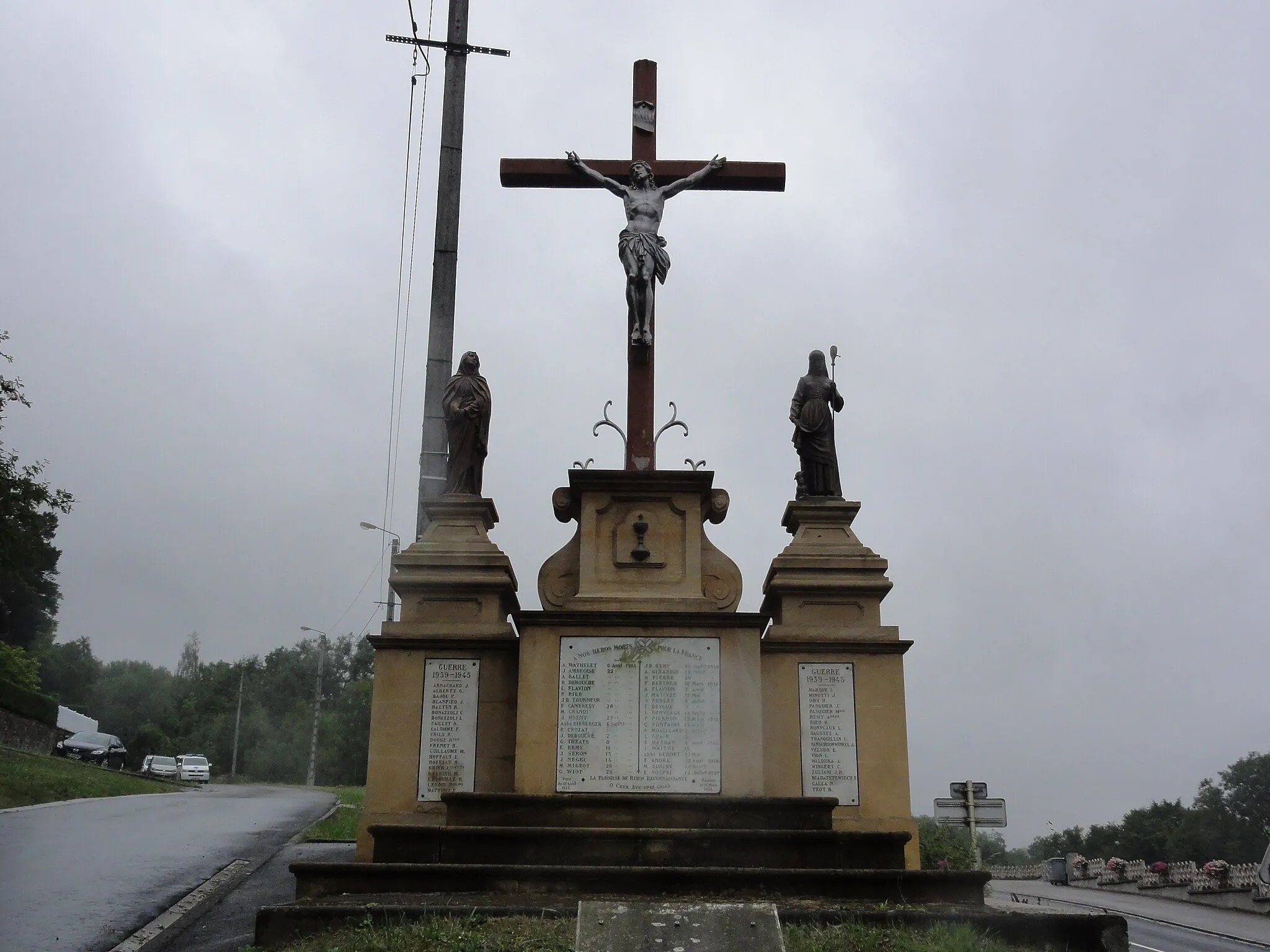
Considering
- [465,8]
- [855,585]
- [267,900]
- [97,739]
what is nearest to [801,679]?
[855,585]

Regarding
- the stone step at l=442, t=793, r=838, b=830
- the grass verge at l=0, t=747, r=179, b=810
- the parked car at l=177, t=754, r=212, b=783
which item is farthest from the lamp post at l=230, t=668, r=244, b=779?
the stone step at l=442, t=793, r=838, b=830

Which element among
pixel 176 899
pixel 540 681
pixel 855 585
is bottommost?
pixel 176 899

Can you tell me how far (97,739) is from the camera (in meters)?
42.6

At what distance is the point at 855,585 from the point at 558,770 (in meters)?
3.41

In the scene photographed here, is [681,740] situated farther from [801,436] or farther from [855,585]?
[801,436]

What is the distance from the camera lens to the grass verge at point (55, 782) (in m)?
21.3

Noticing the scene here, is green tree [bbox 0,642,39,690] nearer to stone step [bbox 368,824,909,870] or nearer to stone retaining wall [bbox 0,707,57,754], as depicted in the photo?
stone retaining wall [bbox 0,707,57,754]

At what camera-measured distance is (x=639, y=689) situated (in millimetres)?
10422

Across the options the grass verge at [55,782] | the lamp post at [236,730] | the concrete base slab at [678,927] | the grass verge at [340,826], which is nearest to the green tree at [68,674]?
the lamp post at [236,730]

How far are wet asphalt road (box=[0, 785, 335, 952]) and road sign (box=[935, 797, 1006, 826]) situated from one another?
880 centimetres

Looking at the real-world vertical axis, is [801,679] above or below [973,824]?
above

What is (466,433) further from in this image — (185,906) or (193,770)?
(193,770)

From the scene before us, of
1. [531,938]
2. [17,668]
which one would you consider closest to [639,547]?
[531,938]

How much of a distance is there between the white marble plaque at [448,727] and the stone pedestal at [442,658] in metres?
0.02
